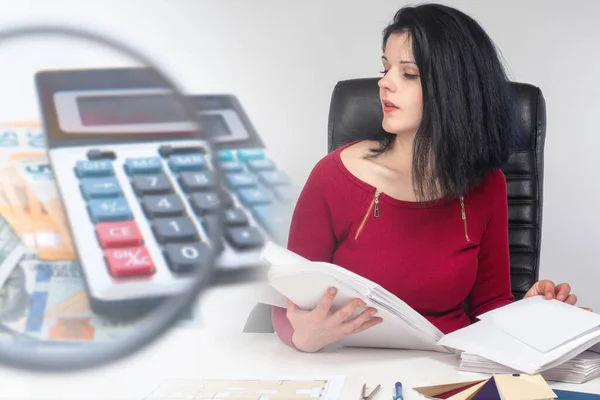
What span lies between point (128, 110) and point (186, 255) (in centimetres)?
30

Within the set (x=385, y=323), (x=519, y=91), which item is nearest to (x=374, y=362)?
(x=385, y=323)

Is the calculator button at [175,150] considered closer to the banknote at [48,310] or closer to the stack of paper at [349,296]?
the banknote at [48,310]

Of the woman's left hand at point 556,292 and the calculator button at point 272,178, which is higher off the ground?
the woman's left hand at point 556,292

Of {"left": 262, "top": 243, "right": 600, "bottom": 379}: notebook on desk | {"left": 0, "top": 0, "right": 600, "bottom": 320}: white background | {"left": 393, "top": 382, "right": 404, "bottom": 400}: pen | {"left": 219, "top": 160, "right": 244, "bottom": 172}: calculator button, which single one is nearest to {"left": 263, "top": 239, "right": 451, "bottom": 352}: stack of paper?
{"left": 262, "top": 243, "right": 600, "bottom": 379}: notebook on desk

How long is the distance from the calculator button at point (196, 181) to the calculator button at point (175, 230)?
2.5 inches

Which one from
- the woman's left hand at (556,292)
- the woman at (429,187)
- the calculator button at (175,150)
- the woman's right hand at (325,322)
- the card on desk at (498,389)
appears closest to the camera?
the card on desk at (498,389)

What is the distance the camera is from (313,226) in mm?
1058

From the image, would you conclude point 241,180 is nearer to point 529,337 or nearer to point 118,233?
point 118,233

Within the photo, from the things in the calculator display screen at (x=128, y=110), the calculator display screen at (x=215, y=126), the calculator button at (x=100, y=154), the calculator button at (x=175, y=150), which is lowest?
the calculator button at (x=175, y=150)

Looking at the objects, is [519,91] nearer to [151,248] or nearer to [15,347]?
[151,248]

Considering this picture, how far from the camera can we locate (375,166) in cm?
110

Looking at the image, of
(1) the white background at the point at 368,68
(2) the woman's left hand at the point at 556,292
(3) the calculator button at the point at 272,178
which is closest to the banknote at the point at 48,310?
(3) the calculator button at the point at 272,178

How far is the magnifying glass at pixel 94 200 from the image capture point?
112cm

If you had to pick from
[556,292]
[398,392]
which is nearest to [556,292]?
[556,292]
